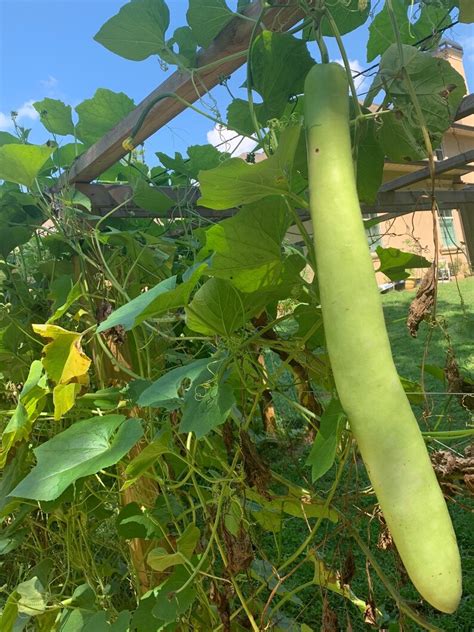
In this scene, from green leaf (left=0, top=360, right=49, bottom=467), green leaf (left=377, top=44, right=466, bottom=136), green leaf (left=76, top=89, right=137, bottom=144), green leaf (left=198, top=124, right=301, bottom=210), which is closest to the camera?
green leaf (left=198, top=124, right=301, bottom=210)

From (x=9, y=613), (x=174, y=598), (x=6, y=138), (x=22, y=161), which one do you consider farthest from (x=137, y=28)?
(x=9, y=613)

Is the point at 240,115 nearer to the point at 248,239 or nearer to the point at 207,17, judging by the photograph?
the point at 207,17

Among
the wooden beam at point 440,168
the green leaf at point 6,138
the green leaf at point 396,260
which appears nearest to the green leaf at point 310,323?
the green leaf at point 396,260

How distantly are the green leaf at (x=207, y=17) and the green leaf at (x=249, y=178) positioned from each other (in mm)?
363

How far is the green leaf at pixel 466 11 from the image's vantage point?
1.77ft

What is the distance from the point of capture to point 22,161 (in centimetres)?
87

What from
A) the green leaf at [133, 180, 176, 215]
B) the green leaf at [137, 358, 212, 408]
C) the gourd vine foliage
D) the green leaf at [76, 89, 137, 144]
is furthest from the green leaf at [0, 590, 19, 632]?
the green leaf at [76, 89, 137, 144]

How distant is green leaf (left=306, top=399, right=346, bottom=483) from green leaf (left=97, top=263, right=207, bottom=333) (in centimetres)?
18

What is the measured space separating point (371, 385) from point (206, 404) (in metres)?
0.27

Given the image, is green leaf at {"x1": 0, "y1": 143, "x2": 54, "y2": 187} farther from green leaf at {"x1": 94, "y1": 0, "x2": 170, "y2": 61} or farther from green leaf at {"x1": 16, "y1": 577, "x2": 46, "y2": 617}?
green leaf at {"x1": 16, "y1": 577, "x2": 46, "y2": 617}

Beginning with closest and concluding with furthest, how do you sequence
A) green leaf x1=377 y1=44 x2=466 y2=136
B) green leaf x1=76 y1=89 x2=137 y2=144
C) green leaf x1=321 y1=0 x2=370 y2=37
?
1. green leaf x1=377 y1=44 x2=466 y2=136
2. green leaf x1=321 y1=0 x2=370 y2=37
3. green leaf x1=76 y1=89 x2=137 y2=144

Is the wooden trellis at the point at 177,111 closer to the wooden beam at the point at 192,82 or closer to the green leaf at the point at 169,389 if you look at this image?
the wooden beam at the point at 192,82

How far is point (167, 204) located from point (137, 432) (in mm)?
A: 551

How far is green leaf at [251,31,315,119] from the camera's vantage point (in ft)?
1.93
